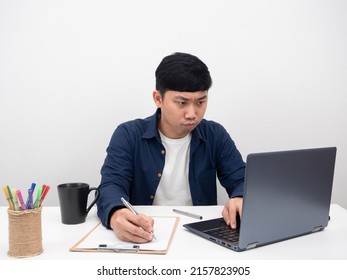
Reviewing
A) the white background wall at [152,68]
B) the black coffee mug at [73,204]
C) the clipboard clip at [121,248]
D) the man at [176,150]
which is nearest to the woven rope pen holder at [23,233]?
the clipboard clip at [121,248]

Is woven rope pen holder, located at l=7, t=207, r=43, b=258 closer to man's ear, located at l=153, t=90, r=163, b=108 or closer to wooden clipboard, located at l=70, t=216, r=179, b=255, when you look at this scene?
wooden clipboard, located at l=70, t=216, r=179, b=255

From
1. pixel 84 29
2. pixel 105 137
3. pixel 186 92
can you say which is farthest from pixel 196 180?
pixel 84 29

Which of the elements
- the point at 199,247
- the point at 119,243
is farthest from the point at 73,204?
the point at 199,247

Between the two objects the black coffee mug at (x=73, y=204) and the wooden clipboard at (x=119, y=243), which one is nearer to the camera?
the wooden clipboard at (x=119, y=243)

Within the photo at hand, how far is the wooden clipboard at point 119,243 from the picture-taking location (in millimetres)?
864

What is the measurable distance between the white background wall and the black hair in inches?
20.7

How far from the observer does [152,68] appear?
6.24 feet

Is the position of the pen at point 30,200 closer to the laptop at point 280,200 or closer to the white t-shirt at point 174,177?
the laptop at point 280,200

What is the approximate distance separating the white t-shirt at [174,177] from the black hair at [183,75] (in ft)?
0.98

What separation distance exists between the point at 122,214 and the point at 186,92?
554mm

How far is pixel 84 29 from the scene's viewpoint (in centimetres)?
189

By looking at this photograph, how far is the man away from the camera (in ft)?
4.48

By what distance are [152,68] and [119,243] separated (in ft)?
3.84

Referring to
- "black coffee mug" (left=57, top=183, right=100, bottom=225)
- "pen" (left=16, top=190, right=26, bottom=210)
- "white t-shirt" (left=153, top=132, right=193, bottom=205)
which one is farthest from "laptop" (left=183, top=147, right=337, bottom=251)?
"white t-shirt" (left=153, top=132, right=193, bottom=205)
